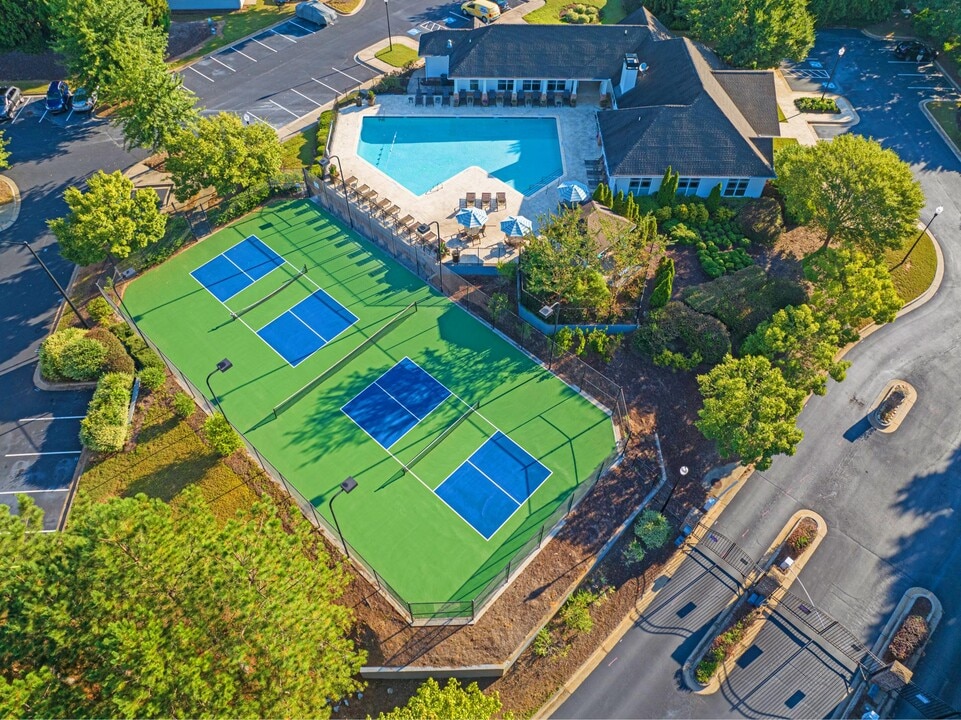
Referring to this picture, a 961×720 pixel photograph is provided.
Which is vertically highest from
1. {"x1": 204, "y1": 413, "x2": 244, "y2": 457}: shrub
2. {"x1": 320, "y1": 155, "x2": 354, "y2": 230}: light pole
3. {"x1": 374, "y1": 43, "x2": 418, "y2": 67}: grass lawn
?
{"x1": 374, "y1": 43, "x2": 418, "y2": 67}: grass lawn

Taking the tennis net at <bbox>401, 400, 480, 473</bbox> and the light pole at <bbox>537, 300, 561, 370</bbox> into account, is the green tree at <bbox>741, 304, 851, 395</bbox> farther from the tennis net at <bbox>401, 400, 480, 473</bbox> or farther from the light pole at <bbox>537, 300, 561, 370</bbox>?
the tennis net at <bbox>401, 400, 480, 473</bbox>

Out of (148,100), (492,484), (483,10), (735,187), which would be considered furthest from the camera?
(483,10)

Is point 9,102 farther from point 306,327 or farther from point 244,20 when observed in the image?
point 306,327

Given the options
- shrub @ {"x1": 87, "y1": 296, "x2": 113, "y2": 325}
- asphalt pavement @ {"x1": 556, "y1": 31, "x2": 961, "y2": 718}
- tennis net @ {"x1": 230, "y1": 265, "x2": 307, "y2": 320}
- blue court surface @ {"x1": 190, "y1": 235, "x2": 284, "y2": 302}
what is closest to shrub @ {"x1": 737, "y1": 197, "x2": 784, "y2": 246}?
asphalt pavement @ {"x1": 556, "y1": 31, "x2": 961, "y2": 718}

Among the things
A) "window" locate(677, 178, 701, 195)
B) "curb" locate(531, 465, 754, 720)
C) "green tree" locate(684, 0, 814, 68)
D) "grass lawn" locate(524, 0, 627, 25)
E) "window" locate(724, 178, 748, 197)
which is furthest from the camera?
"grass lawn" locate(524, 0, 627, 25)

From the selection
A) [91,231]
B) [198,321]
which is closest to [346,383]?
[198,321]

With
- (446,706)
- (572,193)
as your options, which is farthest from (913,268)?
(446,706)

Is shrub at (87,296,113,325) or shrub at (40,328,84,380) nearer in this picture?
shrub at (40,328,84,380)
